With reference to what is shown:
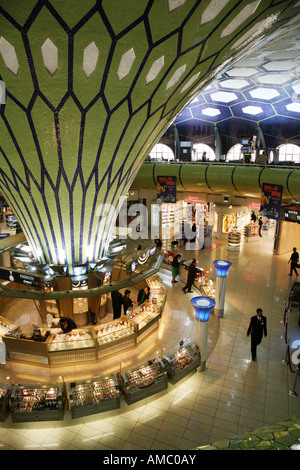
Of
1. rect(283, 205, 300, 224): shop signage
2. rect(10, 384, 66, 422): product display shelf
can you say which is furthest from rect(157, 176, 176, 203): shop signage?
rect(10, 384, 66, 422): product display shelf

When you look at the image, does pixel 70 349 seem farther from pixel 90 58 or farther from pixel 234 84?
pixel 234 84

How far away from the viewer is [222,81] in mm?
17781

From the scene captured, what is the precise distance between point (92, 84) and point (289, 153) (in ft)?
57.3

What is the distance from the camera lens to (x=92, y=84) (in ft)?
17.5

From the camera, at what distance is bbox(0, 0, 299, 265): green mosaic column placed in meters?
4.46

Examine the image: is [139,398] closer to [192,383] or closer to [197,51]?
[192,383]

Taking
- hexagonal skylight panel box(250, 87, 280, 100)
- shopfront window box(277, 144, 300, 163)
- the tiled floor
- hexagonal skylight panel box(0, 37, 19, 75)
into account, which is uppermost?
hexagonal skylight panel box(250, 87, 280, 100)

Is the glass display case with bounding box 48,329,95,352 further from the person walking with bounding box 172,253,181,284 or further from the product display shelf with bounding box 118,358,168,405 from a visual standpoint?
the person walking with bounding box 172,253,181,284

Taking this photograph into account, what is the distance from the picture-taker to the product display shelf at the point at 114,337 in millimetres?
8008

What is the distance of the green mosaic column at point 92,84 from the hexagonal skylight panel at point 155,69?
0.06ft

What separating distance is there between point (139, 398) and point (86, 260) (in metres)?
3.81

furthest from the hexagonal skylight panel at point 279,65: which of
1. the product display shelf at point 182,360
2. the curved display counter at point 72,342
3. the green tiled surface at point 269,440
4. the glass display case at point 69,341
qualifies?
the green tiled surface at point 269,440

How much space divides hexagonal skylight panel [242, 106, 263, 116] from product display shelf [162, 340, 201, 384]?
16545 millimetres

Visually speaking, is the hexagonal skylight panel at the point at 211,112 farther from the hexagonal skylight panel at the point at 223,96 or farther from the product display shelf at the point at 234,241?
the product display shelf at the point at 234,241
